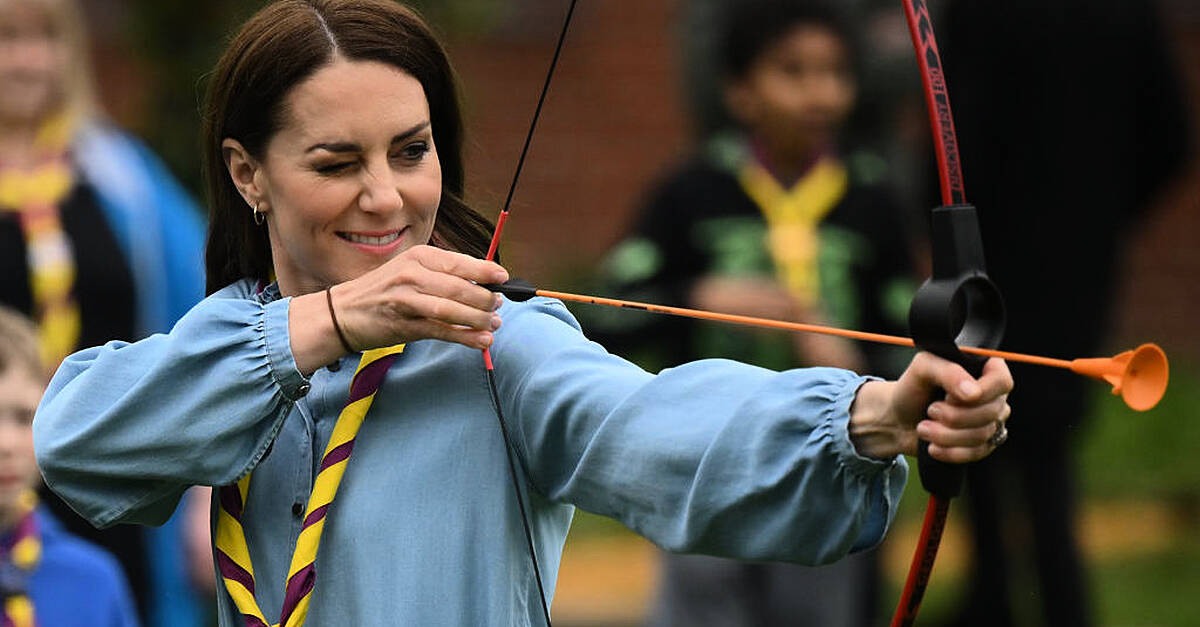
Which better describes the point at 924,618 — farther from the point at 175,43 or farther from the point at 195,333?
the point at 195,333

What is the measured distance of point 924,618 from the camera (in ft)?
24.5

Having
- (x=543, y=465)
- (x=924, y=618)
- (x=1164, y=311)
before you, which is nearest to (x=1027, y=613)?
(x=924, y=618)

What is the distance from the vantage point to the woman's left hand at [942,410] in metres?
2.20

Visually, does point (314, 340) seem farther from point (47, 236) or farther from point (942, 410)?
point (47, 236)

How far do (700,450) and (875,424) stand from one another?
0.80 feet

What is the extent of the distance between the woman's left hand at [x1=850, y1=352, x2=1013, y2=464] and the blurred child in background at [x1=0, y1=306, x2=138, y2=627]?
82.0 inches

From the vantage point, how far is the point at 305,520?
2666mm

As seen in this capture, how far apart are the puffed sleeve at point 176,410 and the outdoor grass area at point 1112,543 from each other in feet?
13.5

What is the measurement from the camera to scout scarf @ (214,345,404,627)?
2645 millimetres

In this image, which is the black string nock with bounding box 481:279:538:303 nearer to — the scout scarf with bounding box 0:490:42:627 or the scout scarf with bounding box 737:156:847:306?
the scout scarf with bounding box 0:490:42:627

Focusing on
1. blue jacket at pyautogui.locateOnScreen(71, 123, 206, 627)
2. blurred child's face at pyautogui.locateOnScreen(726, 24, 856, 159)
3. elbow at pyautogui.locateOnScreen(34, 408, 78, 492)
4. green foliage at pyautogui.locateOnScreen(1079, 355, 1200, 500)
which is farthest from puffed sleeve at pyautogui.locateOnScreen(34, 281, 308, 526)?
green foliage at pyautogui.locateOnScreen(1079, 355, 1200, 500)

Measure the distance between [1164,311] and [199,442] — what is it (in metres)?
9.56

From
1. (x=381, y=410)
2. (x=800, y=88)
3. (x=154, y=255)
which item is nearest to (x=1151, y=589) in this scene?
(x=800, y=88)

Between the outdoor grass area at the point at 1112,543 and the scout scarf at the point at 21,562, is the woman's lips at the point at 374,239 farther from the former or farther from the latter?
the outdoor grass area at the point at 1112,543
